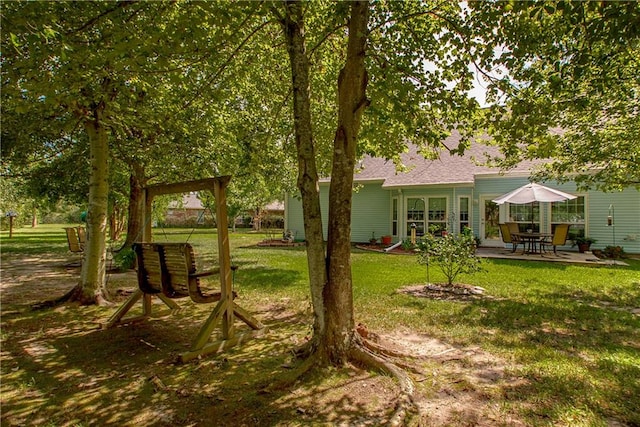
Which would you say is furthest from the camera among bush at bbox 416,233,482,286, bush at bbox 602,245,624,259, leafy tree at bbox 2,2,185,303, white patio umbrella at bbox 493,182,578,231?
bush at bbox 602,245,624,259

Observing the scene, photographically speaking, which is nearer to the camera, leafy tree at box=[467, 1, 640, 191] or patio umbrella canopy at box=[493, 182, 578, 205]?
leafy tree at box=[467, 1, 640, 191]

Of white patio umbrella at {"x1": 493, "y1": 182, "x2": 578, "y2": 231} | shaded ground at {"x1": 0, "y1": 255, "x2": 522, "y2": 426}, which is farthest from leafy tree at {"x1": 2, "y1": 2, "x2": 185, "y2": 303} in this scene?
white patio umbrella at {"x1": 493, "y1": 182, "x2": 578, "y2": 231}

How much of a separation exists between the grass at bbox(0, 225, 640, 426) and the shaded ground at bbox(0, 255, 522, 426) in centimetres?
4

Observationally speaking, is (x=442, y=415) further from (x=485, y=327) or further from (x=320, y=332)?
(x=485, y=327)

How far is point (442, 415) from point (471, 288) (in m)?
5.15

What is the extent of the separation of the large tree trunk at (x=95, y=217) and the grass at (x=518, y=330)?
0.44 meters

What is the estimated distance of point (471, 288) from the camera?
7.43 metres

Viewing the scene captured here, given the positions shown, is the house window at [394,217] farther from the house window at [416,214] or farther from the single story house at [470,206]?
the house window at [416,214]

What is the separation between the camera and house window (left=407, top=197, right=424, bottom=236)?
17.3 meters

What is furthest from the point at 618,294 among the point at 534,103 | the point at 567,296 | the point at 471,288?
the point at 534,103

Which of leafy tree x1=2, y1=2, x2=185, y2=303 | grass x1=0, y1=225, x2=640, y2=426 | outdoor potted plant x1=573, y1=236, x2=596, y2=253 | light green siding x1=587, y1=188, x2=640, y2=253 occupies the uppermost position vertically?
leafy tree x1=2, y1=2, x2=185, y2=303

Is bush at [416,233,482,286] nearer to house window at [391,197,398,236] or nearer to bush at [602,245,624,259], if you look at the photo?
bush at [602,245,624,259]

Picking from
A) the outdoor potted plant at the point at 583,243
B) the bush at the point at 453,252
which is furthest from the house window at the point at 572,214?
the bush at the point at 453,252

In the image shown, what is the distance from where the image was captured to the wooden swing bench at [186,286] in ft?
13.6
